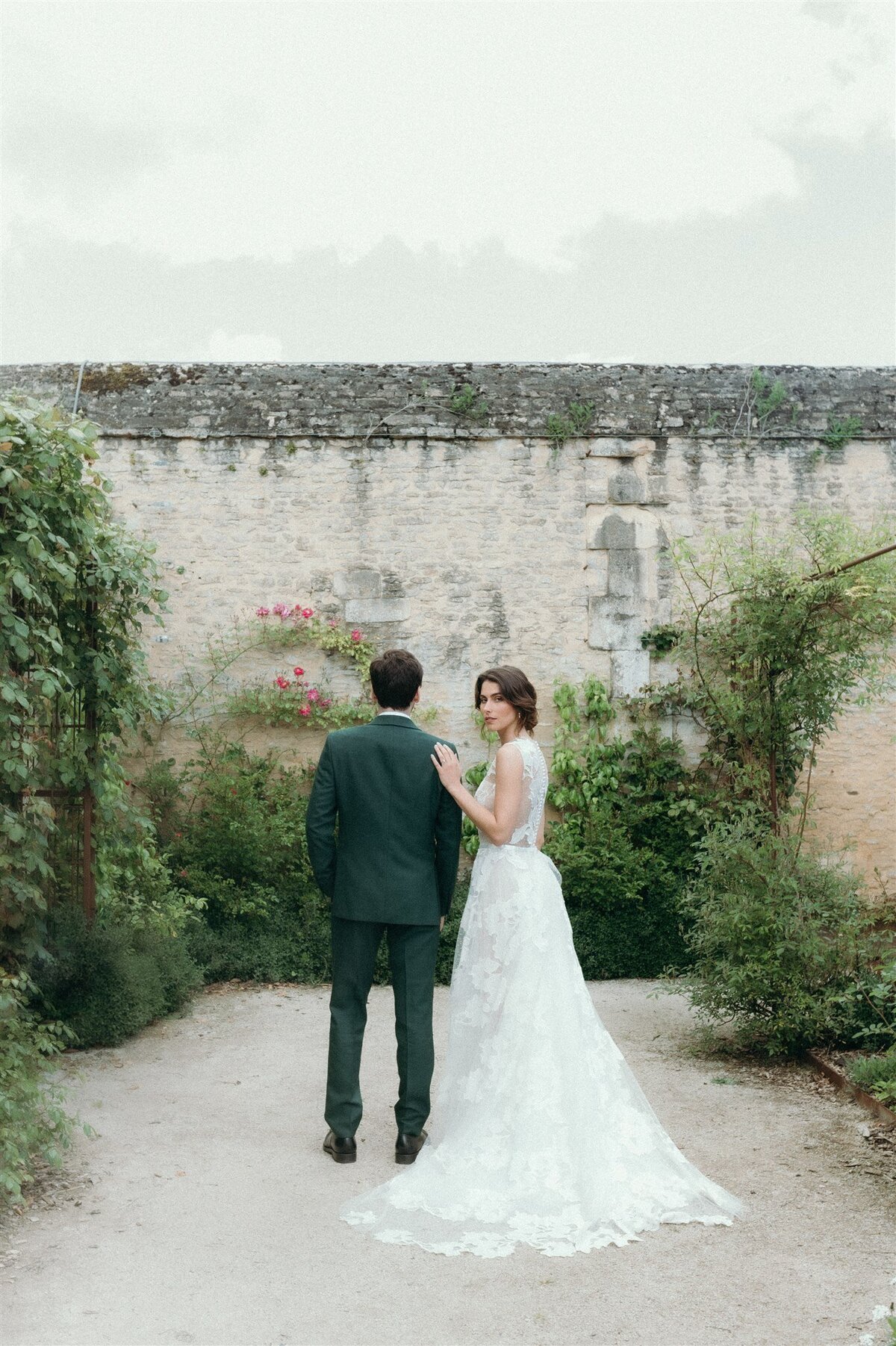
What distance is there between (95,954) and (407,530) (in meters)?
3.51

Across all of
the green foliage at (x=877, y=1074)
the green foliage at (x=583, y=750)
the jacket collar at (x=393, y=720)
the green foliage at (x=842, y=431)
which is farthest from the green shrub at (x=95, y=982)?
the green foliage at (x=842, y=431)

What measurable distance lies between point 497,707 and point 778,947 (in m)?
1.92

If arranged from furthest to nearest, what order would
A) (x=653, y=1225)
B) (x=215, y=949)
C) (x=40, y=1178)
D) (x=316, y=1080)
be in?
(x=215, y=949)
(x=316, y=1080)
(x=40, y=1178)
(x=653, y=1225)

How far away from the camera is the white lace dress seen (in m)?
3.24

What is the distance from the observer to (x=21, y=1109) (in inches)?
130

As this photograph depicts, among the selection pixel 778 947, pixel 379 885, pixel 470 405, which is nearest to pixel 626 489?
pixel 470 405

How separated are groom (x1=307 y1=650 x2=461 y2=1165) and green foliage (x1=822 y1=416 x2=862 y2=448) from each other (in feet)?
15.9

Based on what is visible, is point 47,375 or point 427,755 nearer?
point 427,755

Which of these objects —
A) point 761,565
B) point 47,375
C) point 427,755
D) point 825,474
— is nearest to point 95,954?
point 427,755

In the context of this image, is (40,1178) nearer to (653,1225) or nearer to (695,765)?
(653,1225)

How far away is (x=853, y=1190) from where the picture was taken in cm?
364

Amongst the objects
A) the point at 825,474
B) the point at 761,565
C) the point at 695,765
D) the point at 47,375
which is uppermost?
the point at 47,375

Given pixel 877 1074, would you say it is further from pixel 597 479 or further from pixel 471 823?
pixel 597 479

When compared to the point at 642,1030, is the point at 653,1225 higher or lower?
higher
